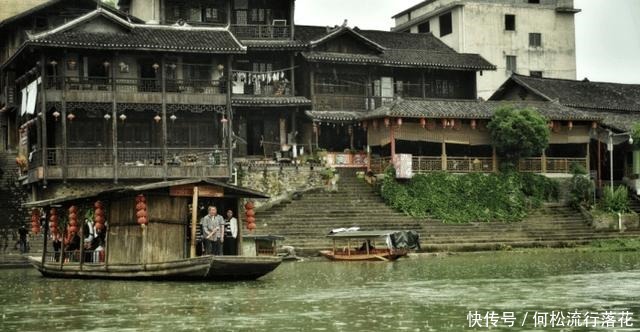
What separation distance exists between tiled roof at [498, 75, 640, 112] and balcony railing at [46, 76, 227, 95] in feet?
52.4

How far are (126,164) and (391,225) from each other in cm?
1030

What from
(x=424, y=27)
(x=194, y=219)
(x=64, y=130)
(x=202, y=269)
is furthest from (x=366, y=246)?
(x=424, y=27)

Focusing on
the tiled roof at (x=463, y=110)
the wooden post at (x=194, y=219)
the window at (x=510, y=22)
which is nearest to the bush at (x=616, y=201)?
the tiled roof at (x=463, y=110)

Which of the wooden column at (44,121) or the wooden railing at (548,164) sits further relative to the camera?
the wooden railing at (548,164)

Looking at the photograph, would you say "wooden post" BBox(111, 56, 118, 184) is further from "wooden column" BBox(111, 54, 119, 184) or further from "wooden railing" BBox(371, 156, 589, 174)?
"wooden railing" BBox(371, 156, 589, 174)

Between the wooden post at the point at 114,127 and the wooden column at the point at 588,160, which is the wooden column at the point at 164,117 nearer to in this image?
the wooden post at the point at 114,127

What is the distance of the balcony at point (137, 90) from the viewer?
4134 cm

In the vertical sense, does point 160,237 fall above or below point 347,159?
below

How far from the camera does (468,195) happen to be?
44438 mm

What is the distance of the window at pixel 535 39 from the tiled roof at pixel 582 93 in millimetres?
5831

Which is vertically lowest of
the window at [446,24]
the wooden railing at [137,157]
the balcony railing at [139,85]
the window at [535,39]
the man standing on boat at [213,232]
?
the man standing on boat at [213,232]

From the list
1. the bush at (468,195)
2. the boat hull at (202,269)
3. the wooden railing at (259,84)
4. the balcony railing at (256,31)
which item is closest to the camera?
the boat hull at (202,269)

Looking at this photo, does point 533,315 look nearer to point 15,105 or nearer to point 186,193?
point 186,193

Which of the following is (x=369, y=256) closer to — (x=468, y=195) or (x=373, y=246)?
(x=373, y=246)
